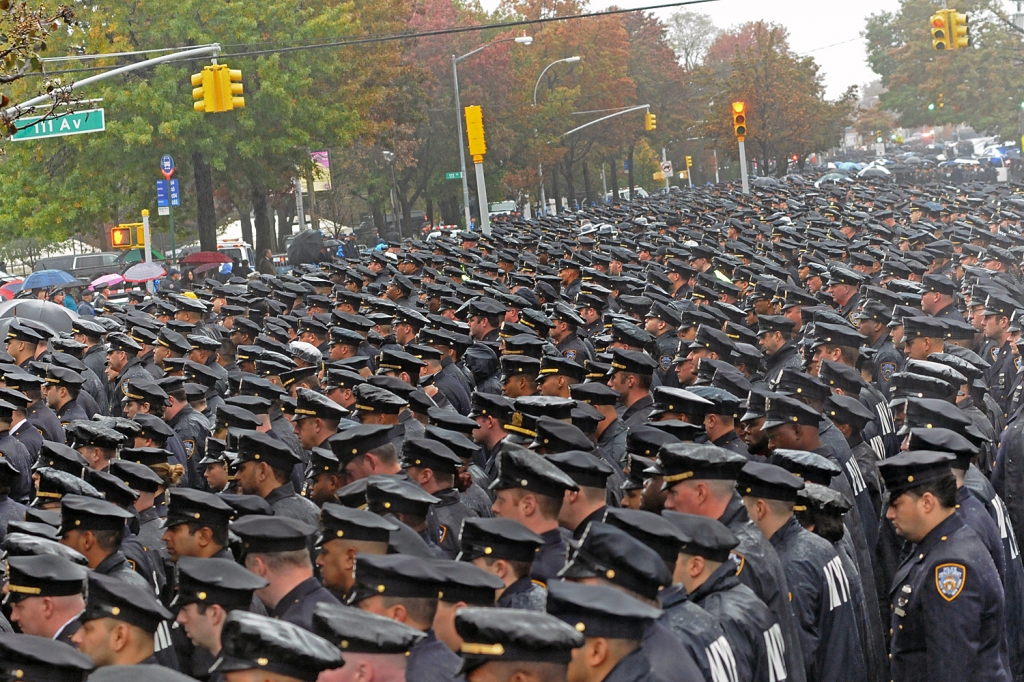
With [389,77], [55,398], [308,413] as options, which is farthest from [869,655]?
[389,77]

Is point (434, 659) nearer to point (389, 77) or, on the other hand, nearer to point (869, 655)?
point (869, 655)

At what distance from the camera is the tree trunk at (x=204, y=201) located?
35906mm

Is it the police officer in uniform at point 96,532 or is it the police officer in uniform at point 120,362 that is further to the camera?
the police officer in uniform at point 120,362

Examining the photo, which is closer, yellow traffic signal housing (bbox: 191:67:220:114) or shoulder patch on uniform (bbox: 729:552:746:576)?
shoulder patch on uniform (bbox: 729:552:746:576)

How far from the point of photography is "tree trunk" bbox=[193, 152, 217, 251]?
1414 inches

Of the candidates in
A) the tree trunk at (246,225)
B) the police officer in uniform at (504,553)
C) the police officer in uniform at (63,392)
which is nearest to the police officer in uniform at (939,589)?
the police officer in uniform at (504,553)

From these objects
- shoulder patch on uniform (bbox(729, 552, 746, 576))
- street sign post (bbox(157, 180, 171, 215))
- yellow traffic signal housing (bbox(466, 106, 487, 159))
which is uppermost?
yellow traffic signal housing (bbox(466, 106, 487, 159))

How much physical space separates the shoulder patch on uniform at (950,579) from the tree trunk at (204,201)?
31552mm

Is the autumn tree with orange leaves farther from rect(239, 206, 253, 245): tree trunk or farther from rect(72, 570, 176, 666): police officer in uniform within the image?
rect(72, 570, 176, 666): police officer in uniform

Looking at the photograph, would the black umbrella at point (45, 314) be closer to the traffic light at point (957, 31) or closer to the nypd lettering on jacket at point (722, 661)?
the nypd lettering on jacket at point (722, 661)

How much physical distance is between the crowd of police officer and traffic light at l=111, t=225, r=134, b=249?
19093mm

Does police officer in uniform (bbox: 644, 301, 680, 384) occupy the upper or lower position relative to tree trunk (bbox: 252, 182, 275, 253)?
lower

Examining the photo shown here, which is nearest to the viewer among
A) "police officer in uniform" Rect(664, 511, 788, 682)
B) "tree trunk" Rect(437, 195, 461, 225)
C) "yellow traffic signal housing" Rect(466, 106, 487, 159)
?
"police officer in uniform" Rect(664, 511, 788, 682)

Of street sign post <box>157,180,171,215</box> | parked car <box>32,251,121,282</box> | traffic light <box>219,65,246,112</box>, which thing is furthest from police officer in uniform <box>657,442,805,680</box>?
parked car <box>32,251,121,282</box>
